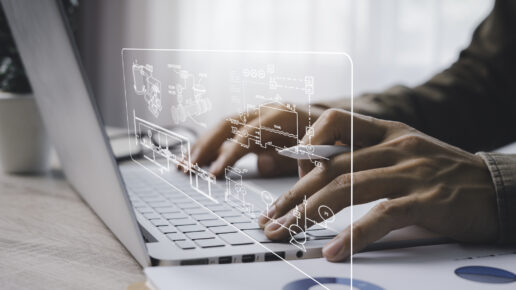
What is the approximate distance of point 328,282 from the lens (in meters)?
0.37

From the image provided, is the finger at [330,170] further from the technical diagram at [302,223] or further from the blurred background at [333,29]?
the blurred background at [333,29]

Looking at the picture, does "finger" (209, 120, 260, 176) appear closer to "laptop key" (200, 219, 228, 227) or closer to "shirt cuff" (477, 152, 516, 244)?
"laptop key" (200, 219, 228, 227)

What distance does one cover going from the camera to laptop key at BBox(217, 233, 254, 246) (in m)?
0.45

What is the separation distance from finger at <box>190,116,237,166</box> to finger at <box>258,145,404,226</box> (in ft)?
0.42

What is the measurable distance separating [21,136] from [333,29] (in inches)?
62.6

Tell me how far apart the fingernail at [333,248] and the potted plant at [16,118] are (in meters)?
0.65

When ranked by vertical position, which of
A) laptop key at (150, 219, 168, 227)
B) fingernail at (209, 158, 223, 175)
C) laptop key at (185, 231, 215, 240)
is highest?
fingernail at (209, 158, 223, 175)

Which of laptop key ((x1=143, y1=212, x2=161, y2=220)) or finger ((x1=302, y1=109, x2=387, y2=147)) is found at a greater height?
finger ((x1=302, y1=109, x2=387, y2=147))

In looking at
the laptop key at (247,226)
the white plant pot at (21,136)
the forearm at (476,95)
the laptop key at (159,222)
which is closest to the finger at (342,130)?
the laptop key at (247,226)

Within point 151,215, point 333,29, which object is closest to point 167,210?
point 151,215

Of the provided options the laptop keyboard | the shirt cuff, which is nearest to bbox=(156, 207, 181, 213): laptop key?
the laptop keyboard

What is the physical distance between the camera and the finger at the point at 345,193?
0.35m

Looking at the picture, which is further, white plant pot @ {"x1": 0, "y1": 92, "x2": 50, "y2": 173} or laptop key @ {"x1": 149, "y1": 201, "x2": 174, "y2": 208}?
white plant pot @ {"x1": 0, "y1": 92, "x2": 50, "y2": 173}

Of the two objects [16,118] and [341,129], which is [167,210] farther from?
[16,118]
